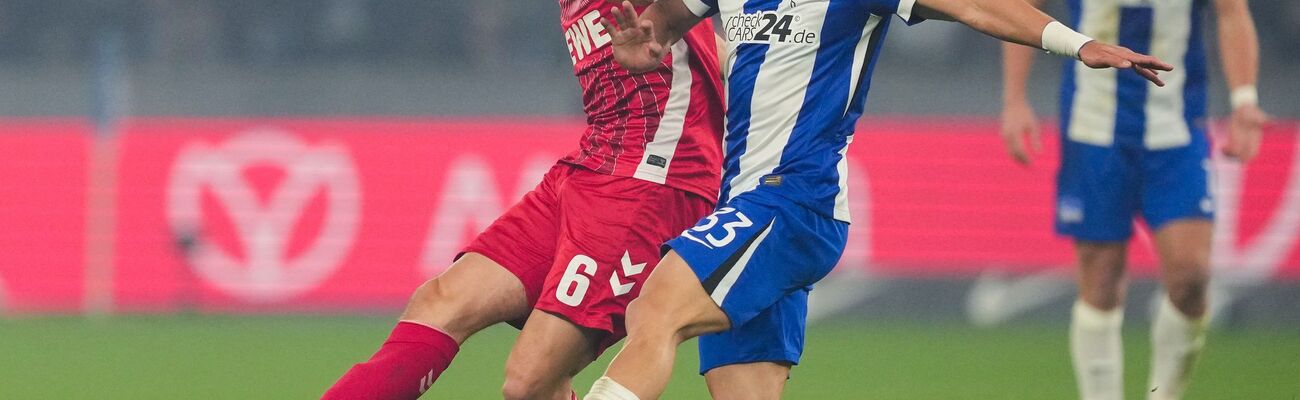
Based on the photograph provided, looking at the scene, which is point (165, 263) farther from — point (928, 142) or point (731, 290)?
point (731, 290)

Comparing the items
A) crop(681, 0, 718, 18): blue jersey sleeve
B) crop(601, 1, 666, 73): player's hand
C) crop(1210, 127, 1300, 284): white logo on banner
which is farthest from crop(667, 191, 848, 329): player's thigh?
crop(1210, 127, 1300, 284): white logo on banner

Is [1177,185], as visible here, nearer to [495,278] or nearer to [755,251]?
[755,251]

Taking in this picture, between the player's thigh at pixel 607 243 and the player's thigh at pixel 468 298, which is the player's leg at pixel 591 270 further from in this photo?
the player's thigh at pixel 468 298

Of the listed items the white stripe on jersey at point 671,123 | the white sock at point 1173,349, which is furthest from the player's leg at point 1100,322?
the white stripe on jersey at point 671,123

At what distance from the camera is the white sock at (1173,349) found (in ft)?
19.0

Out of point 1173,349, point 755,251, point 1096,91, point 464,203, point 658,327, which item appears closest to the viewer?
point 658,327

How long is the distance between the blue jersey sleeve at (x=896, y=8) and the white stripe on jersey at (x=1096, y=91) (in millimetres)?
2083

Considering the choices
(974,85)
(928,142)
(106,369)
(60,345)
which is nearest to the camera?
(106,369)

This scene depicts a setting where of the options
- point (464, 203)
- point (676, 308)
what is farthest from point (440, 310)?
point (464, 203)

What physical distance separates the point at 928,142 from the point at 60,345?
206 inches

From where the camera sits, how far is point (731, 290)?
3.89m

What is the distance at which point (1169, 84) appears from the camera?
19.3 feet

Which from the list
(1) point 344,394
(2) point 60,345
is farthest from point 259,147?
(1) point 344,394

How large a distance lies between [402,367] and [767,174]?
43.8 inches
